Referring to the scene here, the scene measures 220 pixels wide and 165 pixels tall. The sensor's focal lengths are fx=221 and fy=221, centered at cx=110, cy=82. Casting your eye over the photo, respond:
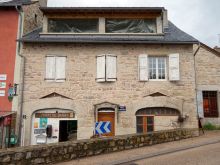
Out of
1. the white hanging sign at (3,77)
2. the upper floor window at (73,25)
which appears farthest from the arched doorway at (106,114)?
the white hanging sign at (3,77)

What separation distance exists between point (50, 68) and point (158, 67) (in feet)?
18.3

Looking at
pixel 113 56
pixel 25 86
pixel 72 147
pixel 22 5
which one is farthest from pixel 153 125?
pixel 22 5

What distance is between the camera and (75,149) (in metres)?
6.58

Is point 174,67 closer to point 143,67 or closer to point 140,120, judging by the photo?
point 143,67

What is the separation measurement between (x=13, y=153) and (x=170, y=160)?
4.29m

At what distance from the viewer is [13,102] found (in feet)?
36.0

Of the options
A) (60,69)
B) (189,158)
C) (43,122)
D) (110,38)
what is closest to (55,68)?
(60,69)

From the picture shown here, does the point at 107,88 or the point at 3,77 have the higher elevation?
the point at 3,77

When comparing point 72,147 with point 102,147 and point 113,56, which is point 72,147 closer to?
point 102,147

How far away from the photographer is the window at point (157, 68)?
1140cm

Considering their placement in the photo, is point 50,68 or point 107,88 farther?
point 50,68

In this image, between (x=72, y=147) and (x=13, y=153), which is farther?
(x=72, y=147)

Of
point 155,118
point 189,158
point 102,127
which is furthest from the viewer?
point 155,118

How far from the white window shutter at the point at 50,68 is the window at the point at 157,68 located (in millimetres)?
4945
